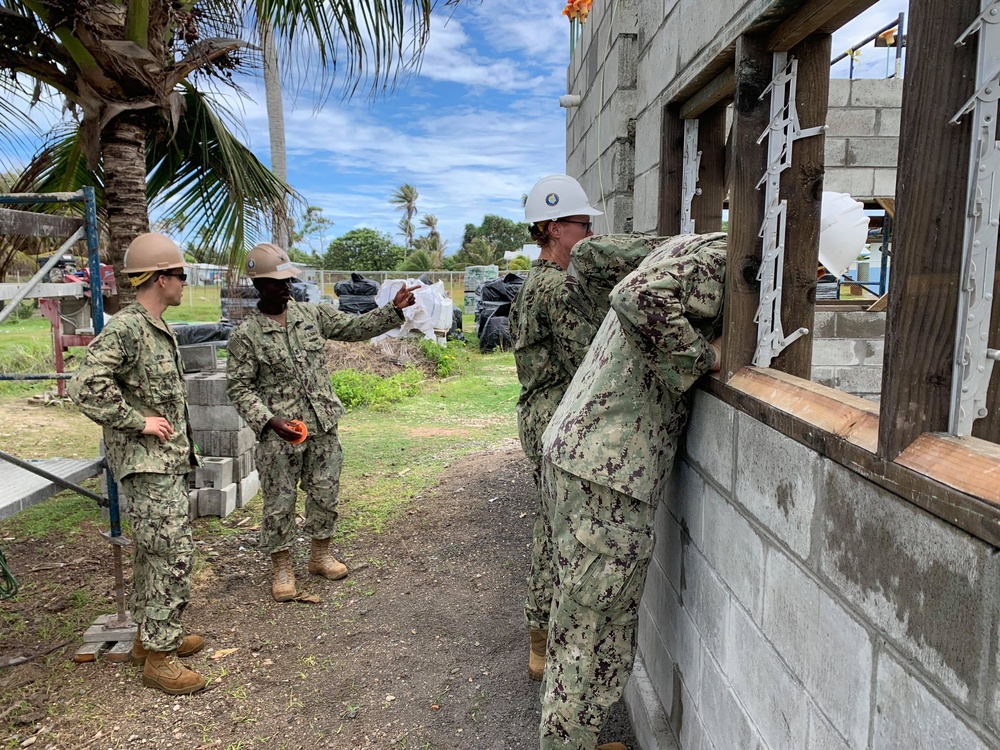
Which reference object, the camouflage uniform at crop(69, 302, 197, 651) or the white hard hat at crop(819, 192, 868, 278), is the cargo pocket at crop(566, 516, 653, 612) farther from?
the camouflage uniform at crop(69, 302, 197, 651)

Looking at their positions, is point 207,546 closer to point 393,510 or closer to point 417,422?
point 393,510

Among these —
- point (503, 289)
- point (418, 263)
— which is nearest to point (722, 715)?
point (503, 289)

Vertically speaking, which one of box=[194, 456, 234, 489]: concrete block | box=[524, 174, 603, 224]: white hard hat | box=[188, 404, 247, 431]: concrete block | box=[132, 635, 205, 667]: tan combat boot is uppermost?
box=[524, 174, 603, 224]: white hard hat

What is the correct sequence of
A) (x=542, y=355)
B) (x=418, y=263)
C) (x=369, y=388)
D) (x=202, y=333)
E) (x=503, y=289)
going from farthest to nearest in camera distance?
1. (x=418, y=263)
2. (x=503, y=289)
3. (x=202, y=333)
4. (x=369, y=388)
5. (x=542, y=355)

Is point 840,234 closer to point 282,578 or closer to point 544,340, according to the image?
point 544,340

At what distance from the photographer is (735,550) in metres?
1.90

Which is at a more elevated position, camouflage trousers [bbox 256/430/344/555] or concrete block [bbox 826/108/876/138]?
concrete block [bbox 826/108/876/138]

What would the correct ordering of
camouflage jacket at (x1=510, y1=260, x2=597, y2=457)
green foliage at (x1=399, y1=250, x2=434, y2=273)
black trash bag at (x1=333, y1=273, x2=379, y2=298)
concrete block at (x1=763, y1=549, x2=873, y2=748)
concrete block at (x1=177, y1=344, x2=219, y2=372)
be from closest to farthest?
concrete block at (x1=763, y1=549, x2=873, y2=748) → camouflage jacket at (x1=510, y1=260, x2=597, y2=457) → concrete block at (x1=177, y1=344, x2=219, y2=372) → black trash bag at (x1=333, y1=273, x2=379, y2=298) → green foliage at (x1=399, y1=250, x2=434, y2=273)

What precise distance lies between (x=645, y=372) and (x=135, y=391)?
2317mm

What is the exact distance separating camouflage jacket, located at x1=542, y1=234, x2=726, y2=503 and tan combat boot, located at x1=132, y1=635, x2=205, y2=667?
2.23 meters

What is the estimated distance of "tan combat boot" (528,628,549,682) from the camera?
3229mm

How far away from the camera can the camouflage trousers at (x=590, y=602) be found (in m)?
2.24

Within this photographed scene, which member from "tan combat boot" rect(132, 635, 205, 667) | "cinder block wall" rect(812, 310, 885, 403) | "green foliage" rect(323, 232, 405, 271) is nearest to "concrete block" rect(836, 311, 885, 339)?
"cinder block wall" rect(812, 310, 885, 403)

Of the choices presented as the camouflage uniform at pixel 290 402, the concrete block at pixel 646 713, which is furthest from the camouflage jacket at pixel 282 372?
the concrete block at pixel 646 713
